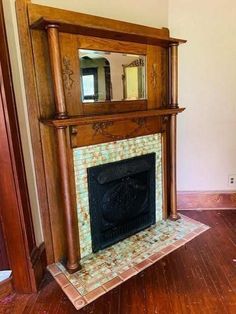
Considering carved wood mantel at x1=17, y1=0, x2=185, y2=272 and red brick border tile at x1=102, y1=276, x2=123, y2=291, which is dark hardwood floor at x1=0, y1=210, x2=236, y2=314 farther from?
carved wood mantel at x1=17, y1=0, x2=185, y2=272

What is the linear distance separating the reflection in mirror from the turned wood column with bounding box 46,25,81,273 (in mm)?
245

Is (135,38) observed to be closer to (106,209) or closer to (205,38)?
(205,38)

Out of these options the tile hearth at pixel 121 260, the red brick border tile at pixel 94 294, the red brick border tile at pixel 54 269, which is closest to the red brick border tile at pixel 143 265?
the tile hearth at pixel 121 260

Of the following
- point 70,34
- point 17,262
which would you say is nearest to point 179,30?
point 70,34

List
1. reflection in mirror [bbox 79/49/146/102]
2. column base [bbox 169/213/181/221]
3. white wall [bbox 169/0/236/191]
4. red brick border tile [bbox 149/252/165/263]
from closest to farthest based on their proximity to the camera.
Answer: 1. reflection in mirror [bbox 79/49/146/102]
2. red brick border tile [bbox 149/252/165/263]
3. white wall [bbox 169/0/236/191]
4. column base [bbox 169/213/181/221]

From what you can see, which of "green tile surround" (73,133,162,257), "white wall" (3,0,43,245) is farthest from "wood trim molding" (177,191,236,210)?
"white wall" (3,0,43,245)

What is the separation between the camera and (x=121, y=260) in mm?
1860

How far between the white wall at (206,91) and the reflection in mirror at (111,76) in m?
0.56

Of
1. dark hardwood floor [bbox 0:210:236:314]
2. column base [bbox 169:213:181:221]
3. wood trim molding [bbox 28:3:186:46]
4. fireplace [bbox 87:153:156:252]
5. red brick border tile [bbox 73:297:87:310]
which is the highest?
wood trim molding [bbox 28:3:186:46]

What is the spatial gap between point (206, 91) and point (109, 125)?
1115 millimetres

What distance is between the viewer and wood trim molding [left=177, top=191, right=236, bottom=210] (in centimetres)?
255

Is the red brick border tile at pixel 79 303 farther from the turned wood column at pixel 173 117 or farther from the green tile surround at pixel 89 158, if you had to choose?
the turned wood column at pixel 173 117

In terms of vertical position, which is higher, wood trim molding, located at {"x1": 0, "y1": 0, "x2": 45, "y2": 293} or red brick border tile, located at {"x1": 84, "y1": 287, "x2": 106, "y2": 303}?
wood trim molding, located at {"x1": 0, "y1": 0, "x2": 45, "y2": 293}

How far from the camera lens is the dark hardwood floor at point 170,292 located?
1.46m
